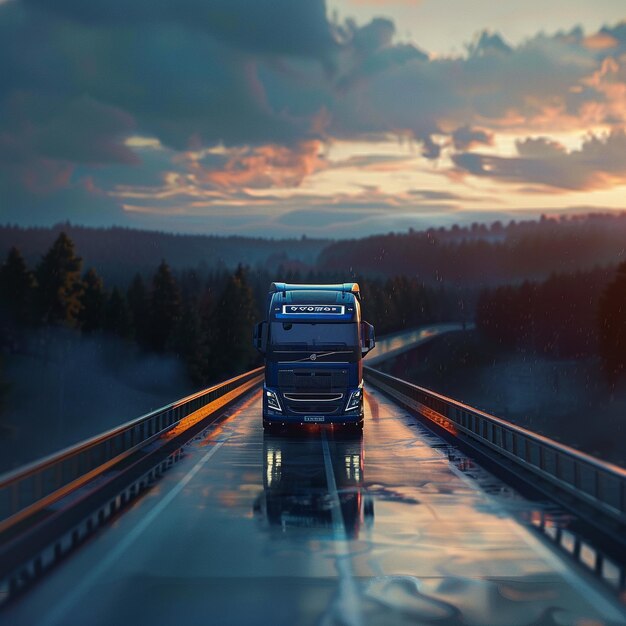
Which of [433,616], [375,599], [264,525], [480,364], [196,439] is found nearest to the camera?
[433,616]

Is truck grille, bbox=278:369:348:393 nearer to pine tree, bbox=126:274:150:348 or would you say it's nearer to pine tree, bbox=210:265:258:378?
pine tree, bbox=126:274:150:348

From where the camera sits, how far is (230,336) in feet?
457

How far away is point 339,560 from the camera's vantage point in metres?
10.6

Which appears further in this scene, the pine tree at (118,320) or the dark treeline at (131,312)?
the pine tree at (118,320)

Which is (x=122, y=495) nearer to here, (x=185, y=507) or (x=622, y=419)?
(x=185, y=507)

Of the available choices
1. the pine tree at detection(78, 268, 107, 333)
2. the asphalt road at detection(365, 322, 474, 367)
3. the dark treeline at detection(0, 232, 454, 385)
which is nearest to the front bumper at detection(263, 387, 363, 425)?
the asphalt road at detection(365, 322, 474, 367)

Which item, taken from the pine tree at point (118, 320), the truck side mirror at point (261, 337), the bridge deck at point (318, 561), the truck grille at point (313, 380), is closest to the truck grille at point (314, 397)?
the truck grille at point (313, 380)

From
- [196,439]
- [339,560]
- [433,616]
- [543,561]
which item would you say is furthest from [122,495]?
[196,439]

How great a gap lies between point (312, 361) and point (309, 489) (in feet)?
33.0

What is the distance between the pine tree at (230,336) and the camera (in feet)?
454

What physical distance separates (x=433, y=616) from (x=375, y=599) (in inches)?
27.4

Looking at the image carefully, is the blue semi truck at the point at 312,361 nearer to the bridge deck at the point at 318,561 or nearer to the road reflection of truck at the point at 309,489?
the road reflection of truck at the point at 309,489

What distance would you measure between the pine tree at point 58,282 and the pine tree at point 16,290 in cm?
140

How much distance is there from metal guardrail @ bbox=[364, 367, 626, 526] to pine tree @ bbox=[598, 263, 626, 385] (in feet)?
249
